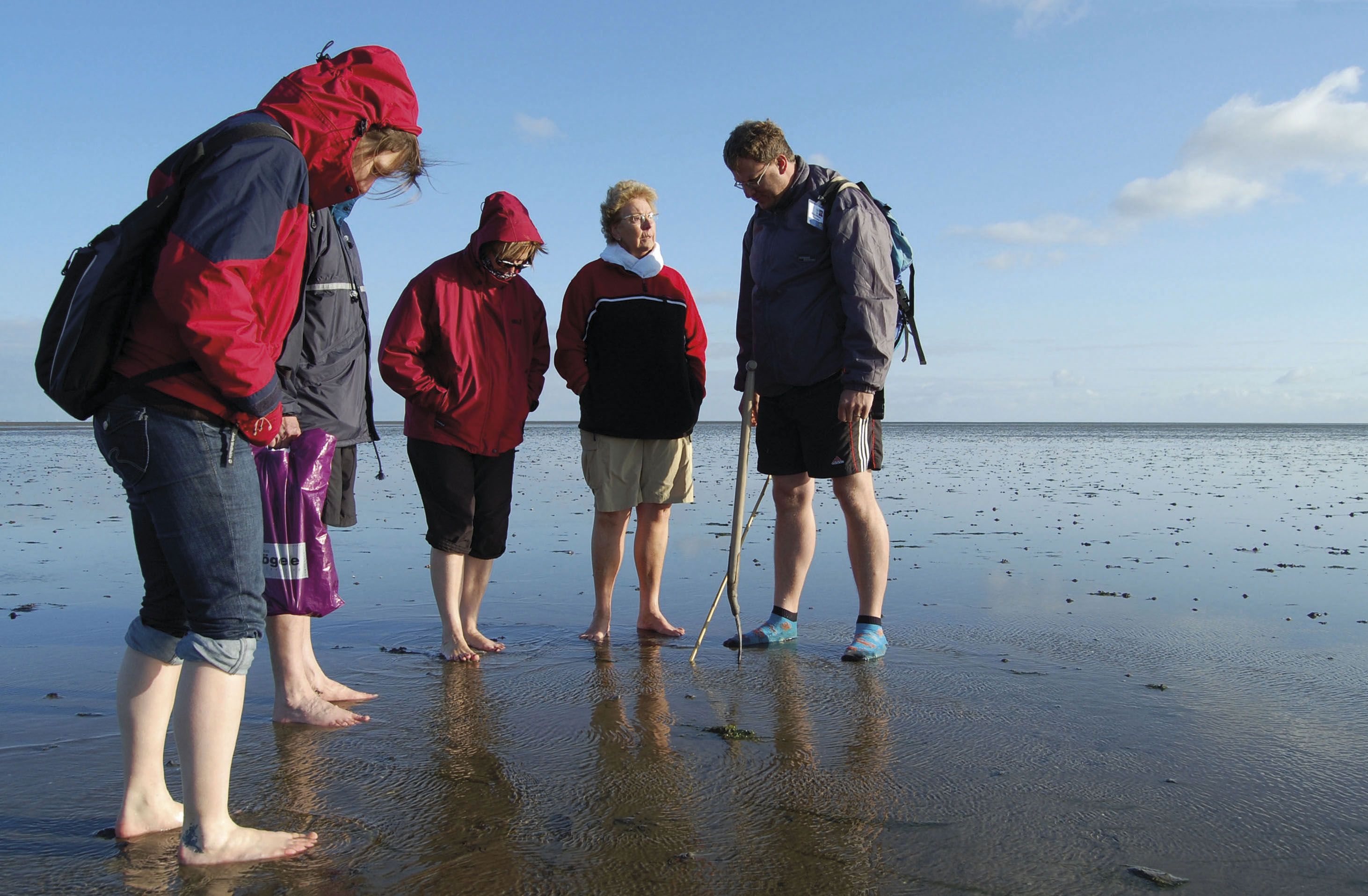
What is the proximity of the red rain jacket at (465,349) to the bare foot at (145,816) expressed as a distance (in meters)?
1.97

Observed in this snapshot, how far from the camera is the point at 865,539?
4.17 meters

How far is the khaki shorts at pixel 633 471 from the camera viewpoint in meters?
4.48

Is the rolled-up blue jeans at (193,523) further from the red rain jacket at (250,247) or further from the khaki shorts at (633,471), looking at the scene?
the khaki shorts at (633,471)

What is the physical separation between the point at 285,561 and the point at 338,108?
1.44 m

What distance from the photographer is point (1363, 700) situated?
3236mm

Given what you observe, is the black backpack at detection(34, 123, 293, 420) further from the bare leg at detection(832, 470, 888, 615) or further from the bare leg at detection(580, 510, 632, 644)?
the bare leg at detection(832, 470, 888, 615)

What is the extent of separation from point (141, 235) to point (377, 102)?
25.5 inches

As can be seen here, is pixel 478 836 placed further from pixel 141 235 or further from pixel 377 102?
pixel 377 102

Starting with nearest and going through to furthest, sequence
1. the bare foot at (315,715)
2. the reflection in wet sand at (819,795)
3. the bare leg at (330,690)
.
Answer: the reflection in wet sand at (819,795) → the bare foot at (315,715) → the bare leg at (330,690)

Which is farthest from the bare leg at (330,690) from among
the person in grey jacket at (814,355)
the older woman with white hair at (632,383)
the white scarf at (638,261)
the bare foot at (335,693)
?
the white scarf at (638,261)

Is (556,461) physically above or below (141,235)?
below

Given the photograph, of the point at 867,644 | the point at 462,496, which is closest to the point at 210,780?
the point at 462,496

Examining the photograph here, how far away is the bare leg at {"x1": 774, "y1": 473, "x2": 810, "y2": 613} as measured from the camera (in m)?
4.33

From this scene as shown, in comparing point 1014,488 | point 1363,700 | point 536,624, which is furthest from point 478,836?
point 1014,488
